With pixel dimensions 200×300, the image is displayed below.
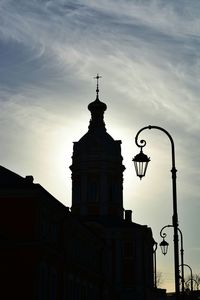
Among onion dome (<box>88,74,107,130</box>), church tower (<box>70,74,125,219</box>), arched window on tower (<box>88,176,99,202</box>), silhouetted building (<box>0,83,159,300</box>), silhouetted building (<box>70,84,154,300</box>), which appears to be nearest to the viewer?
silhouetted building (<box>0,83,159,300</box>)

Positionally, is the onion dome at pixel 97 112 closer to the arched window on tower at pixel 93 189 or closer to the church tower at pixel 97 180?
the church tower at pixel 97 180

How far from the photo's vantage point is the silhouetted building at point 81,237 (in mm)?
33344

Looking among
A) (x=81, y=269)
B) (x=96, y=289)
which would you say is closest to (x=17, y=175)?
(x=81, y=269)

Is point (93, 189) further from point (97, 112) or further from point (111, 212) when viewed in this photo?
point (97, 112)

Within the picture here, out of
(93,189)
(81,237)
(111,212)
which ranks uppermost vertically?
(93,189)

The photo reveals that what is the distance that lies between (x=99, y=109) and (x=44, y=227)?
44.3 meters

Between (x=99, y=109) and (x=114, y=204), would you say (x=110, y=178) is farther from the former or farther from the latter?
(x=99, y=109)

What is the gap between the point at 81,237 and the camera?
48.1m

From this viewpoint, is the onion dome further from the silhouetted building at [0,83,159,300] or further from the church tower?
the church tower

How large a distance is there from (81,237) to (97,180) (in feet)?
81.6

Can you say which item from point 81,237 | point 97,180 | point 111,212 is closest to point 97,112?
point 97,180

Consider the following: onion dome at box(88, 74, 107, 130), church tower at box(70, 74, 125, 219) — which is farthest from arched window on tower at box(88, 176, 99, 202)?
onion dome at box(88, 74, 107, 130)

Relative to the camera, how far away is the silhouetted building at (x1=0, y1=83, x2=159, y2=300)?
3334cm

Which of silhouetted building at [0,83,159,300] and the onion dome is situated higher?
the onion dome
